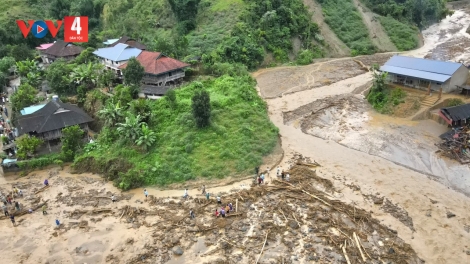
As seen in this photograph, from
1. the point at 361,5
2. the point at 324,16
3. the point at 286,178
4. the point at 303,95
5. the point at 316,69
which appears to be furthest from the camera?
the point at 361,5

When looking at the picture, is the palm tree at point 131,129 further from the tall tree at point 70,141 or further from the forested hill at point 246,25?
the forested hill at point 246,25

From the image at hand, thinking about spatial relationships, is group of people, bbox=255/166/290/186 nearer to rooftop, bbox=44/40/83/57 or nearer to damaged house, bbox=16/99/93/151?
damaged house, bbox=16/99/93/151

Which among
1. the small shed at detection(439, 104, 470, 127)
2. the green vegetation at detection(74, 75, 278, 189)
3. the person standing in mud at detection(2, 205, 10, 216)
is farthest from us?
the small shed at detection(439, 104, 470, 127)

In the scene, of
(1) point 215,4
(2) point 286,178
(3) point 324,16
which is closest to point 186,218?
(2) point 286,178

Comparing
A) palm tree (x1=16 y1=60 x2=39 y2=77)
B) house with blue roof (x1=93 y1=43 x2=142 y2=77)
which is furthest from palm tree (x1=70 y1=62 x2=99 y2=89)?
palm tree (x1=16 y1=60 x2=39 y2=77)

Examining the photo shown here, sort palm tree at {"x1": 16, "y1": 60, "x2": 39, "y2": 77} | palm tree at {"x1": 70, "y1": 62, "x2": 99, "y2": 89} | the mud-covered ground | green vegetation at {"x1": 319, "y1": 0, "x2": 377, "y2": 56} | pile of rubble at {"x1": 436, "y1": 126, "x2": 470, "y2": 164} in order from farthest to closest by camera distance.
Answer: green vegetation at {"x1": 319, "y1": 0, "x2": 377, "y2": 56} → palm tree at {"x1": 16, "y1": 60, "x2": 39, "y2": 77} → palm tree at {"x1": 70, "y1": 62, "x2": 99, "y2": 89} → pile of rubble at {"x1": 436, "y1": 126, "x2": 470, "y2": 164} → the mud-covered ground

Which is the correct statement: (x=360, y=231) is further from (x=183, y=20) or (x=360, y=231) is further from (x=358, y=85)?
(x=183, y=20)

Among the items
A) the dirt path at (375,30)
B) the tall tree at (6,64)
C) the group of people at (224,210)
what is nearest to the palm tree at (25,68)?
the tall tree at (6,64)

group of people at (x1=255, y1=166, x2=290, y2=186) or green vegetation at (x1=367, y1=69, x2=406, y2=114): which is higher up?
green vegetation at (x1=367, y1=69, x2=406, y2=114)
